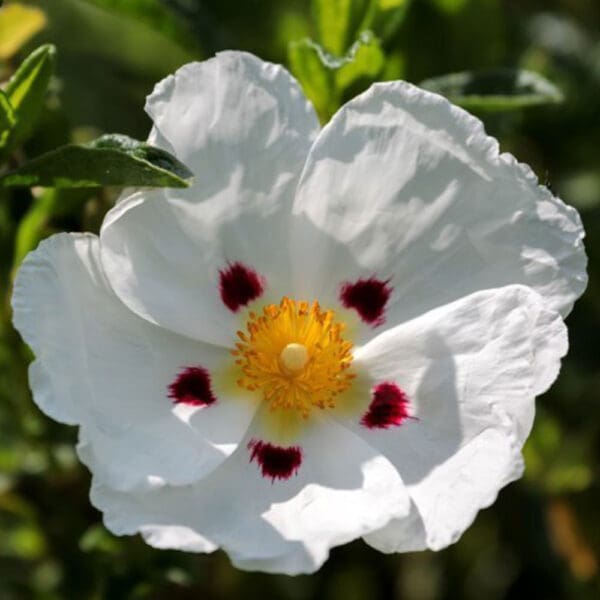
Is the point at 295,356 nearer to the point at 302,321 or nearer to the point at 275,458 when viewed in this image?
the point at 302,321

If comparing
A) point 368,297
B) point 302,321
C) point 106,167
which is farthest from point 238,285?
point 106,167

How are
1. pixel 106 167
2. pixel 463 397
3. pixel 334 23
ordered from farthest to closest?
pixel 334 23 → pixel 463 397 → pixel 106 167

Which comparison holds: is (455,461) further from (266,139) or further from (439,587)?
(439,587)

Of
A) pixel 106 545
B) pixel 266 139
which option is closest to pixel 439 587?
pixel 106 545

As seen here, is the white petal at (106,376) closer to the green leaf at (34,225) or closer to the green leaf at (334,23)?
the green leaf at (34,225)

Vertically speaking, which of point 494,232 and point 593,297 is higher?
point 494,232

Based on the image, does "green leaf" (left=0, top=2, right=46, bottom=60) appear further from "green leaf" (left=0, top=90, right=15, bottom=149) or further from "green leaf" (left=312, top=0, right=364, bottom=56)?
Answer: "green leaf" (left=312, top=0, right=364, bottom=56)

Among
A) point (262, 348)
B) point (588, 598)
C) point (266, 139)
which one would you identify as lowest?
point (588, 598)
